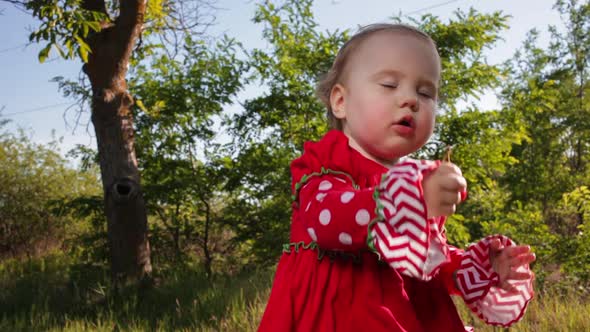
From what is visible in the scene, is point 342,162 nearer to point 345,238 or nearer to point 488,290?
point 345,238

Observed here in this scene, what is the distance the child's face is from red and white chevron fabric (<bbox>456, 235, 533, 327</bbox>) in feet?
1.28

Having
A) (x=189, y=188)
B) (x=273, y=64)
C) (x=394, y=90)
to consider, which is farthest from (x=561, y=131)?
(x=394, y=90)

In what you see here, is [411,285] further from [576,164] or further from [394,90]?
[576,164]

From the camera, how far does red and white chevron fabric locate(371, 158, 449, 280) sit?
998 millimetres

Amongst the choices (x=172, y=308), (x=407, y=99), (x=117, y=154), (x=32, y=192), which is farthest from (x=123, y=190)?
(x=32, y=192)

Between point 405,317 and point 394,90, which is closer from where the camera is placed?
point 405,317

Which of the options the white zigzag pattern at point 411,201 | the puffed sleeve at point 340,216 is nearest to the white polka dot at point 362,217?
the puffed sleeve at point 340,216

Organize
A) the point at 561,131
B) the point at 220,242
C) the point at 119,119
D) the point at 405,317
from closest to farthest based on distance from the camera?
the point at 405,317
the point at 119,119
the point at 220,242
the point at 561,131

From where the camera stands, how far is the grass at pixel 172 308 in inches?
126

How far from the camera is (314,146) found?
1393 mm

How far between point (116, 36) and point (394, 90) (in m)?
5.53

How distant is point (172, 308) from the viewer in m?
4.43

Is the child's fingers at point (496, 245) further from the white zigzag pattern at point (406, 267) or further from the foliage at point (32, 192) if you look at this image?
the foliage at point (32, 192)

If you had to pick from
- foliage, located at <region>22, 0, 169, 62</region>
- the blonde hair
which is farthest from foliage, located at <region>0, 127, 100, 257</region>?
the blonde hair
